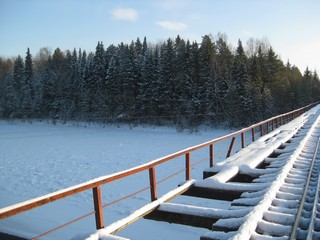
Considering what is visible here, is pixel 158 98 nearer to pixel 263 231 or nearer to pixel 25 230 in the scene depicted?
pixel 25 230

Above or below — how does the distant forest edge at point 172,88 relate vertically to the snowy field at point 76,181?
above

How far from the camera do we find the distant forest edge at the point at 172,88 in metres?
55.8

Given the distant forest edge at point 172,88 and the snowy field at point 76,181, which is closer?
the snowy field at point 76,181

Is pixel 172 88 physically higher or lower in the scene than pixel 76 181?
higher

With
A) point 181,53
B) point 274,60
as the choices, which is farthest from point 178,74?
point 274,60

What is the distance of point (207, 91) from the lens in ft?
186

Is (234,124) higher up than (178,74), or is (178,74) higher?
(178,74)

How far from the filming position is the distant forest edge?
5581 centimetres

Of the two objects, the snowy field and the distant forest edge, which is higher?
the distant forest edge

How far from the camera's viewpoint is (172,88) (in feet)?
197

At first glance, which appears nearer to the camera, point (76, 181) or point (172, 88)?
point (76, 181)

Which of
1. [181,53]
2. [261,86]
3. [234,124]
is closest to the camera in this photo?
[234,124]

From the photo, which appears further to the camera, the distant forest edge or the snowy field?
the distant forest edge

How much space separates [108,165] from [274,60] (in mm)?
49573
